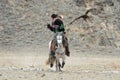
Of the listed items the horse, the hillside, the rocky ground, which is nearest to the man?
the horse

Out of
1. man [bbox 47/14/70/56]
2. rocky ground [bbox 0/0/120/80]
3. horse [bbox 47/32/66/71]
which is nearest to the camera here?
horse [bbox 47/32/66/71]

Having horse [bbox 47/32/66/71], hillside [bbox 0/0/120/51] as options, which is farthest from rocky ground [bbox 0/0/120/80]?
horse [bbox 47/32/66/71]

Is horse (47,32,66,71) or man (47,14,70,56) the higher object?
man (47,14,70,56)

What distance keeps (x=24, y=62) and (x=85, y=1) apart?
1240 centimetres

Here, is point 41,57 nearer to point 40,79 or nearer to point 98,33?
point 98,33

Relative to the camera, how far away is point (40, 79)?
12406 millimetres

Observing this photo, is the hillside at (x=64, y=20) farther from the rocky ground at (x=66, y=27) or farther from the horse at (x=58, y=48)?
the horse at (x=58, y=48)

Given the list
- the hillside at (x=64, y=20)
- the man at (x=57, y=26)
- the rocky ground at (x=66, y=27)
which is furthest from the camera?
the hillside at (x=64, y=20)

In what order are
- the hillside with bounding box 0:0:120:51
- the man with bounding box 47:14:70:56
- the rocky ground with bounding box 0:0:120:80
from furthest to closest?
the hillside with bounding box 0:0:120:51, the rocky ground with bounding box 0:0:120:80, the man with bounding box 47:14:70:56

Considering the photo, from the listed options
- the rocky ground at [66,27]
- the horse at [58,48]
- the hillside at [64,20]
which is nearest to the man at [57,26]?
the horse at [58,48]

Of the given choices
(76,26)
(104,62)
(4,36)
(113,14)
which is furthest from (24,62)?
(113,14)

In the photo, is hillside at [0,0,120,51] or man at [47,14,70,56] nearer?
man at [47,14,70,56]

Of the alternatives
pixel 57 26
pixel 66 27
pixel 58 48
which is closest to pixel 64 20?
pixel 66 27

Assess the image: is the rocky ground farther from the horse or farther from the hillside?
the horse
